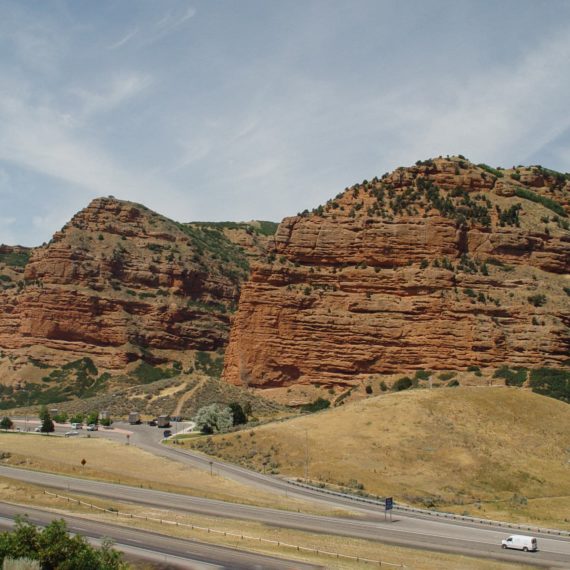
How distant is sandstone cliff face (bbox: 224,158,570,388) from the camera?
251ft

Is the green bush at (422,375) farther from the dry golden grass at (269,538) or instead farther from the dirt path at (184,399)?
the dry golden grass at (269,538)

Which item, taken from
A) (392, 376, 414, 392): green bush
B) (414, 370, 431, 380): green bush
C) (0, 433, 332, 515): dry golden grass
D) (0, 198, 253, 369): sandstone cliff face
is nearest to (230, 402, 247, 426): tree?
(0, 433, 332, 515): dry golden grass

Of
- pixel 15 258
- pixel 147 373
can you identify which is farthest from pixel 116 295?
pixel 15 258

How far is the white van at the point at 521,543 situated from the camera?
31005 millimetres

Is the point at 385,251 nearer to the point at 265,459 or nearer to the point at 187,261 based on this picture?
the point at 265,459

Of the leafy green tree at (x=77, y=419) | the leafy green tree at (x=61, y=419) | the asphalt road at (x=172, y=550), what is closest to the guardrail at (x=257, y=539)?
the asphalt road at (x=172, y=550)

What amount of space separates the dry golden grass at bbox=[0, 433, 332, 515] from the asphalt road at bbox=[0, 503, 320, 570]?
11593mm

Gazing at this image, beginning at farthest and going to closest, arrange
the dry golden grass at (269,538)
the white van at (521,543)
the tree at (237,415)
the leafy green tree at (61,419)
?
1. the leafy green tree at (61,419)
2. the tree at (237,415)
3. the white van at (521,543)
4. the dry golden grass at (269,538)

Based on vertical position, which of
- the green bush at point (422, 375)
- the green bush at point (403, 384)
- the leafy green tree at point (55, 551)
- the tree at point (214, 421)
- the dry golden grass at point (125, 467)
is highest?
the green bush at point (422, 375)

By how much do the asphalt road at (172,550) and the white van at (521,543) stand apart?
36.3 ft

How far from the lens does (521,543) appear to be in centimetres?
3109

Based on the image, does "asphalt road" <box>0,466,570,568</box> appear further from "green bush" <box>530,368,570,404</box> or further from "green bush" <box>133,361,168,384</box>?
"green bush" <box>133,361,168,384</box>

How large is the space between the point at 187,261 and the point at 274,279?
5723 centimetres

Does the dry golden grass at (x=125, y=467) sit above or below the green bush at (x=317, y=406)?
below
